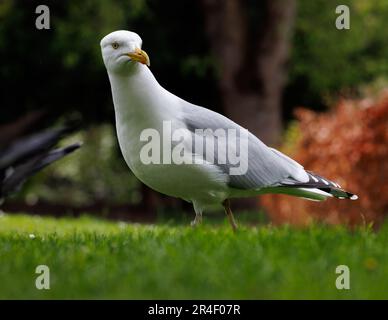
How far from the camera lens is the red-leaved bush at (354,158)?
11.0 meters

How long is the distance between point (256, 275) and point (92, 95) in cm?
1311

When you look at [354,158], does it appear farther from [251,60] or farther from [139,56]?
[139,56]

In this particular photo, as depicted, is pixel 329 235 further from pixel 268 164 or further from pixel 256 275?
pixel 256 275

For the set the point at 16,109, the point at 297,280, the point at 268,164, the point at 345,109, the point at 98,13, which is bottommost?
the point at 297,280

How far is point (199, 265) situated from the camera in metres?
4.50

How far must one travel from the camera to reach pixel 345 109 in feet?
38.0

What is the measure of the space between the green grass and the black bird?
247 cm

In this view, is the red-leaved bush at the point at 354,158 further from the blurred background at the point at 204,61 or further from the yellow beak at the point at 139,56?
the yellow beak at the point at 139,56

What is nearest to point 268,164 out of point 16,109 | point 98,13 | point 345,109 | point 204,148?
point 204,148

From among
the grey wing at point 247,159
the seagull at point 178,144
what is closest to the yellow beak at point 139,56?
the seagull at point 178,144

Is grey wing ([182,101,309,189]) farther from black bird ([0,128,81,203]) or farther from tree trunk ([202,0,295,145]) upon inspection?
tree trunk ([202,0,295,145])

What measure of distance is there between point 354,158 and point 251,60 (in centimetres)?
525

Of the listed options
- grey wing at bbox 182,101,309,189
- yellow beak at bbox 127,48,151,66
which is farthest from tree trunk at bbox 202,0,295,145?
yellow beak at bbox 127,48,151,66

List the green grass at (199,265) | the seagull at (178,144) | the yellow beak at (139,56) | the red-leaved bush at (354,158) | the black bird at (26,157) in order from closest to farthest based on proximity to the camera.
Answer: the green grass at (199,265), the yellow beak at (139,56), the seagull at (178,144), the black bird at (26,157), the red-leaved bush at (354,158)
